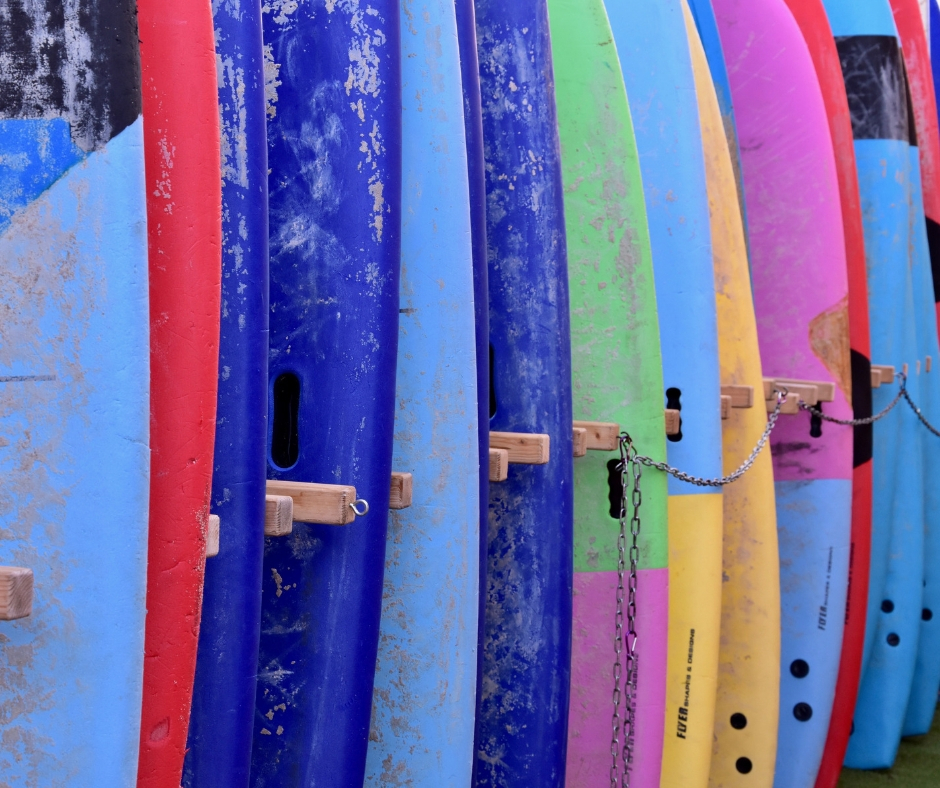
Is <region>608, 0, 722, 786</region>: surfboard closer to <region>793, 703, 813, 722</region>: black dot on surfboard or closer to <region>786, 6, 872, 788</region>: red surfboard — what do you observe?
<region>793, 703, 813, 722</region>: black dot on surfboard

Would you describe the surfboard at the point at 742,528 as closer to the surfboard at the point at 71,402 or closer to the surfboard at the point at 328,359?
the surfboard at the point at 328,359

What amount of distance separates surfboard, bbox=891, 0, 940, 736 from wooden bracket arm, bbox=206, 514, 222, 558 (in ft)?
11.7

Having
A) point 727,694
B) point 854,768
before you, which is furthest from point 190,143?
point 854,768

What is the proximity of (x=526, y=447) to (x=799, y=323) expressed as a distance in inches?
65.3

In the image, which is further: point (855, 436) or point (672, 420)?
point (855, 436)

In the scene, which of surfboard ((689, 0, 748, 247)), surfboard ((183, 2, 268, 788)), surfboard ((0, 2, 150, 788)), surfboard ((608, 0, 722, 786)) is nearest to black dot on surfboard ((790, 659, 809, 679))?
surfboard ((608, 0, 722, 786))

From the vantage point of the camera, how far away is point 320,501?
1.67m

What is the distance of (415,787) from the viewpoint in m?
1.97

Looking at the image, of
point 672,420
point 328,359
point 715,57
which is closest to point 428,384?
point 328,359

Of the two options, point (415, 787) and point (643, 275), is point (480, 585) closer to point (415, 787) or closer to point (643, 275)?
point (415, 787)

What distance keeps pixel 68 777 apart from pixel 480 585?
0.98 m

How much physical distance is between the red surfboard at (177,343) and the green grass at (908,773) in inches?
127

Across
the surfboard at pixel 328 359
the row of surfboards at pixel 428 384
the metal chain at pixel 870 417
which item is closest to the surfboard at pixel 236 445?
the row of surfboards at pixel 428 384

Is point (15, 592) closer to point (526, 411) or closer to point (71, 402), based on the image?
point (71, 402)
